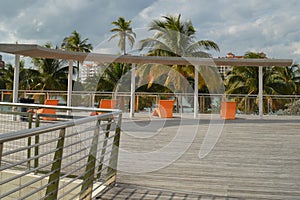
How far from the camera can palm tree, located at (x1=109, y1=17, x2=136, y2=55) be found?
24.8m

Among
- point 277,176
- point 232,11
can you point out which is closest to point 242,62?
point 232,11

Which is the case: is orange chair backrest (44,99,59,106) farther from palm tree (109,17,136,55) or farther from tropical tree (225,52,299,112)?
tropical tree (225,52,299,112)

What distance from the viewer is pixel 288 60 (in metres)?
10.7

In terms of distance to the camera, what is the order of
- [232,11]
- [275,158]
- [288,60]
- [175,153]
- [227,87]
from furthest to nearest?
[227,87] < [232,11] < [288,60] < [175,153] < [275,158]

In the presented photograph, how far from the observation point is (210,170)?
392 centimetres

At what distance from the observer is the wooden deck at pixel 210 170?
3.01m

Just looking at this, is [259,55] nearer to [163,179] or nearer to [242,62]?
[242,62]

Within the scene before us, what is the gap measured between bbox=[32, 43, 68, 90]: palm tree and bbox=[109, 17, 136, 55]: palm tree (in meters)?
5.73

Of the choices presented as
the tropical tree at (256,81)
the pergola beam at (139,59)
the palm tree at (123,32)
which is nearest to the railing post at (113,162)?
the pergola beam at (139,59)

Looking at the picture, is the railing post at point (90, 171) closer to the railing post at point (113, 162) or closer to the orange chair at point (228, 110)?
the railing post at point (113, 162)

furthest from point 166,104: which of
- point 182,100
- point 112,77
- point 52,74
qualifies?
point 52,74

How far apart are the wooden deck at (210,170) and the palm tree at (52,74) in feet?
66.5

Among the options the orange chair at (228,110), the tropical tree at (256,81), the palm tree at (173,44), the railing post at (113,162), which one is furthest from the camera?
the tropical tree at (256,81)

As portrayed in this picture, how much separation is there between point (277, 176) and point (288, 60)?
8411mm
